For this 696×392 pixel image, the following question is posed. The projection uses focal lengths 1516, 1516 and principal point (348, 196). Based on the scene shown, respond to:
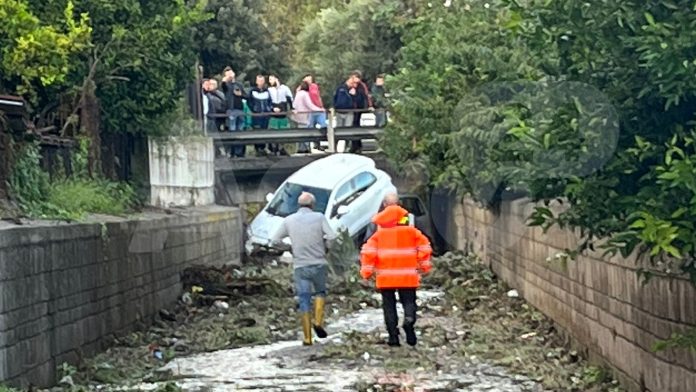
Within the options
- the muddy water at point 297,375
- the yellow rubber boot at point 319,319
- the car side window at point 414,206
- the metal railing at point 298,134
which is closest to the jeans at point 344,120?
the metal railing at point 298,134

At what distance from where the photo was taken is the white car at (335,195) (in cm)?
2978

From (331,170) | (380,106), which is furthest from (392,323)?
(380,106)

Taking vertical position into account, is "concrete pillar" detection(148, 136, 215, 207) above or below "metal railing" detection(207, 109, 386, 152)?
below

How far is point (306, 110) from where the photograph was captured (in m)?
36.5

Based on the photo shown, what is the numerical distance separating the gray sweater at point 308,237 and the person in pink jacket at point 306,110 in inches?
795

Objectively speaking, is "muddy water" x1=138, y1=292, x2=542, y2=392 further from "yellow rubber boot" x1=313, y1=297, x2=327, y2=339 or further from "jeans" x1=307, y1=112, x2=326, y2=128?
"jeans" x1=307, y1=112, x2=326, y2=128

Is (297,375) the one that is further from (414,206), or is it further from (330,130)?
(330,130)

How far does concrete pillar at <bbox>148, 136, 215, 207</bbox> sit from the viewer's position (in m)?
25.1

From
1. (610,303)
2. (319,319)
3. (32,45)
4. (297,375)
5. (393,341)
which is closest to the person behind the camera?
(610,303)

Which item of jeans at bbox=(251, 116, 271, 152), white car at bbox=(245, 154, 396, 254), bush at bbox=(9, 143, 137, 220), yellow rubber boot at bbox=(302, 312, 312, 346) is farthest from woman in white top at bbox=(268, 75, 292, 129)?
yellow rubber boot at bbox=(302, 312, 312, 346)

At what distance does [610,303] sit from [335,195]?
58.9 ft

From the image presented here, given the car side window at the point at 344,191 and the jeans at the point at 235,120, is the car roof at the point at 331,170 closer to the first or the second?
the car side window at the point at 344,191

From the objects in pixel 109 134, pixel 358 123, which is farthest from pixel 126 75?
pixel 358 123

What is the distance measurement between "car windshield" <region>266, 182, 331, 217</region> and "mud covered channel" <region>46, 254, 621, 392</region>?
844 centimetres
